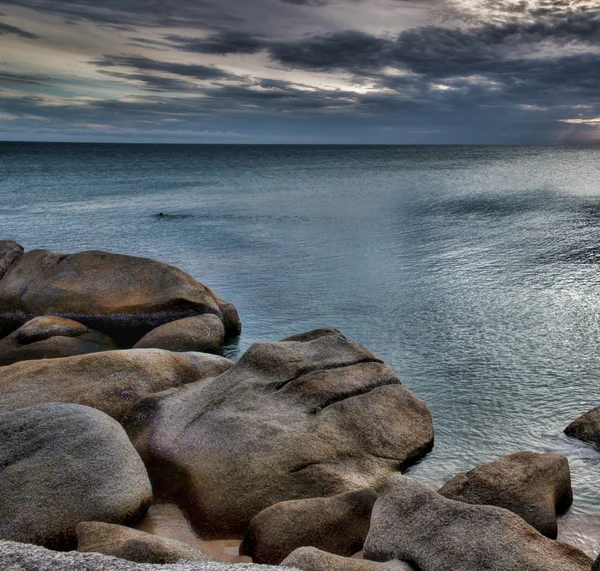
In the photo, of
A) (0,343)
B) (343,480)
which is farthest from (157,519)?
(0,343)

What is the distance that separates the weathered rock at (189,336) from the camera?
13.7 metres

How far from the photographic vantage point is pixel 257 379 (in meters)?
10.2

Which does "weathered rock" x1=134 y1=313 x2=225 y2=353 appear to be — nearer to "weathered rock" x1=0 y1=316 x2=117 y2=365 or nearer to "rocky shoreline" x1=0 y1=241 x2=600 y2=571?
"weathered rock" x1=0 y1=316 x2=117 y2=365

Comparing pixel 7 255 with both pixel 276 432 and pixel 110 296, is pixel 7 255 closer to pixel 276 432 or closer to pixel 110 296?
pixel 110 296

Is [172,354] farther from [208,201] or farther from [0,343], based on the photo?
[208,201]

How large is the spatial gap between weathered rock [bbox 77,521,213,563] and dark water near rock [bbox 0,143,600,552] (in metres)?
4.52

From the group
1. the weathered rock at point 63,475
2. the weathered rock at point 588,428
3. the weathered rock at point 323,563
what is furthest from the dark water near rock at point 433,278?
the weathered rock at point 63,475

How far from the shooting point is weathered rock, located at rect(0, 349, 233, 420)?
10109 millimetres

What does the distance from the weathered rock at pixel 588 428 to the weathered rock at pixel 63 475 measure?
6767mm

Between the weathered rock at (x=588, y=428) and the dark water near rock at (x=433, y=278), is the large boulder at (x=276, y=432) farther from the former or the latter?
the weathered rock at (x=588, y=428)

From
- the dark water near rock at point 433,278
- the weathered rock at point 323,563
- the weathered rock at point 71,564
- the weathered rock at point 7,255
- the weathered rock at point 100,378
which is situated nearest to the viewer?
the weathered rock at point 71,564

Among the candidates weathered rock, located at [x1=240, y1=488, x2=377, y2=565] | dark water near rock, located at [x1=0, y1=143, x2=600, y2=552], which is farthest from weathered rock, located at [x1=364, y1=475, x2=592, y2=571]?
dark water near rock, located at [x1=0, y1=143, x2=600, y2=552]

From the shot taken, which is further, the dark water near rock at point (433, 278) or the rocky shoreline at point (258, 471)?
the dark water near rock at point (433, 278)

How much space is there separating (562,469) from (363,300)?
36.4 ft
